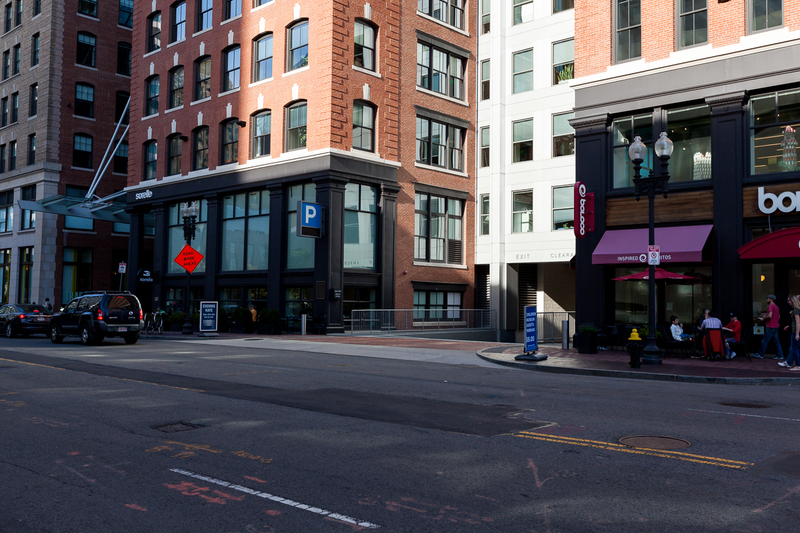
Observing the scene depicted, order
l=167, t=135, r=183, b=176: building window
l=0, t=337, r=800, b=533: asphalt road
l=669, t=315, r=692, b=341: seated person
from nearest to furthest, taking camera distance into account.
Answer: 1. l=0, t=337, r=800, b=533: asphalt road
2. l=669, t=315, r=692, b=341: seated person
3. l=167, t=135, r=183, b=176: building window

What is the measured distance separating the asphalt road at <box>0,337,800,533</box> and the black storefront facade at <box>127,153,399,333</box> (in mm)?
18180

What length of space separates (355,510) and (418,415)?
422 centimetres

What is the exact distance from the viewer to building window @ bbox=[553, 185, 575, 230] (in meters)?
33.1

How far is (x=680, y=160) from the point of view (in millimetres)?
22031

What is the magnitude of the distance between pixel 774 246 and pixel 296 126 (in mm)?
21823

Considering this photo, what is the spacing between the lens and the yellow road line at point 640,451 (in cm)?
666

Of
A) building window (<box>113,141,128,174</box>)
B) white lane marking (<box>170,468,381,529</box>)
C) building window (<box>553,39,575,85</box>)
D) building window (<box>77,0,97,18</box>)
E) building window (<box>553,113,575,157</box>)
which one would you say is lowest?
white lane marking (<box>170,468,381,529</box>)

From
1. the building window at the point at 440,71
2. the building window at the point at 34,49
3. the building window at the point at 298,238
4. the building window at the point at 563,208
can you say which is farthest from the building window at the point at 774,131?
the building window at the point at 34,49

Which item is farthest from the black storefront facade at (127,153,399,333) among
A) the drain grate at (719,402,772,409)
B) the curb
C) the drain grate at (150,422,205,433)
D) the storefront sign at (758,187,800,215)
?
the drain grate at (150,422,205,433)

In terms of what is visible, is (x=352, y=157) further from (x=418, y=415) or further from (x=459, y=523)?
(x=459, y=523)

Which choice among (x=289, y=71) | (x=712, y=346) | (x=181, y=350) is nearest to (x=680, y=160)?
(x=712, y=346)

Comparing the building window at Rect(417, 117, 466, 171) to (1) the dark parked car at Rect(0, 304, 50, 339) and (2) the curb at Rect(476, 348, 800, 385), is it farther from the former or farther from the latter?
(2) the curb at Rect(476, 348, 800, 385)

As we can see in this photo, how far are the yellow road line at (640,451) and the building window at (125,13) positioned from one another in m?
49.5

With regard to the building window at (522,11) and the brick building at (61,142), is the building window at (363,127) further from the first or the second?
the brick building at (61,142)
